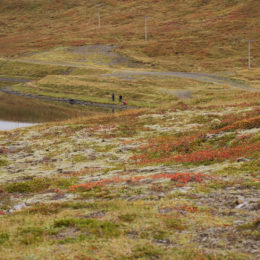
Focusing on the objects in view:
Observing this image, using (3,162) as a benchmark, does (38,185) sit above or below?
above

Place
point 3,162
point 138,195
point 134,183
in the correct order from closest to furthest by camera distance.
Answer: point 138,195, point 134,183, point 3,162

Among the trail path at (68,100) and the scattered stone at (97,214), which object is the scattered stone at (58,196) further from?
the trail path at (68,100)

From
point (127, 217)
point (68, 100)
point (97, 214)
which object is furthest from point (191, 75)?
point (127, 217)

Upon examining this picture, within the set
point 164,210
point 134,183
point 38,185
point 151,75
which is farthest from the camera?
point 151,75

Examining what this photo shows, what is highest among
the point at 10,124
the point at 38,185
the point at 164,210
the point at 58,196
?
the point at 164,210

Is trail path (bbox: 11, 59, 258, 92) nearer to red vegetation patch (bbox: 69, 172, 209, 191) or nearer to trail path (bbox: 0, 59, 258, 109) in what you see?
trail path (bbox: 0, 59, 258, 109)

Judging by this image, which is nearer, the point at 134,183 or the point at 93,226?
the point at 93,226

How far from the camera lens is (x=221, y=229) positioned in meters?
15.0

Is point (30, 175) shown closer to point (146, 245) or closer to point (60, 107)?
point (146, 245)

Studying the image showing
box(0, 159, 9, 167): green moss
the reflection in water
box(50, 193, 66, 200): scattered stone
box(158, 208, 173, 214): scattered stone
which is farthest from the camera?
the reflection in water

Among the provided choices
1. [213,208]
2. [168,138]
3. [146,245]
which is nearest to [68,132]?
[168,138]

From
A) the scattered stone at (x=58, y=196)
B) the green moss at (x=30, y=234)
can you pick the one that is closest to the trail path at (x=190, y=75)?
the scattered stone at (x=58, y=196)

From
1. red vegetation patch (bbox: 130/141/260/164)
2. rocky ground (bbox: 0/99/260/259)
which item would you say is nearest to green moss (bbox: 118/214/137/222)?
rocky ground (bbox: 0/99/260/259)

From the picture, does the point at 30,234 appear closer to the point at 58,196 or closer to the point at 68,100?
the point at 58,196
